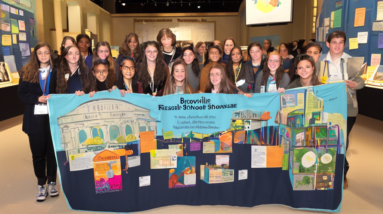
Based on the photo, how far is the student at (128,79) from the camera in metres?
3.03

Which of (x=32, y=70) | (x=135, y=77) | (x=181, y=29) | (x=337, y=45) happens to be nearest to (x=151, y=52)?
(x=135, y=77)

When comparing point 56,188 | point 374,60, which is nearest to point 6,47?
point 56,188

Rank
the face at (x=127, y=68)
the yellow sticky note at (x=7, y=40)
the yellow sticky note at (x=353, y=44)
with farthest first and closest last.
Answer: the yellow sticky note at (x=7, y=40) → the yellow sticky note at (x=353, y=44) → the face at (x=127, y=68)

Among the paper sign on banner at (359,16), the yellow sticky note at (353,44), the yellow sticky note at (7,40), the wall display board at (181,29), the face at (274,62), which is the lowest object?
the face at (274,62)

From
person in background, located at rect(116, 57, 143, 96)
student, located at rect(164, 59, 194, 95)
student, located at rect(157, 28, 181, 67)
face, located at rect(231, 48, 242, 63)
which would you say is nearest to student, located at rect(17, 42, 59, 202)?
person in background, located at rect(116, 57, 143, 96)

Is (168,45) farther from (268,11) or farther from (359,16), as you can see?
(268,11)

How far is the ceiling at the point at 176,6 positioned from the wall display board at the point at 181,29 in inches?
25.5

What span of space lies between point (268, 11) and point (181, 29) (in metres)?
7.72

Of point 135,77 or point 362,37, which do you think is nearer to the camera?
point 135,77

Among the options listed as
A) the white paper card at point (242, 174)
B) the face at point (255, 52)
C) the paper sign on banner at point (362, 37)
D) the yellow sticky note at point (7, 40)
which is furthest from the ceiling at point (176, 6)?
the white paper card at point (242, 174)

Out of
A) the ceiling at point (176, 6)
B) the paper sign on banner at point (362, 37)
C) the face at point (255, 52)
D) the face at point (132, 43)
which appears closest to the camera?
the face at point (255, 52)

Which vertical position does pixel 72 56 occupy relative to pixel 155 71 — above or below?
above

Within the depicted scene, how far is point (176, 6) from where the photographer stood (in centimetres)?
1448

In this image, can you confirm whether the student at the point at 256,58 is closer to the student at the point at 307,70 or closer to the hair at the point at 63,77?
the student at the point at 307,70
